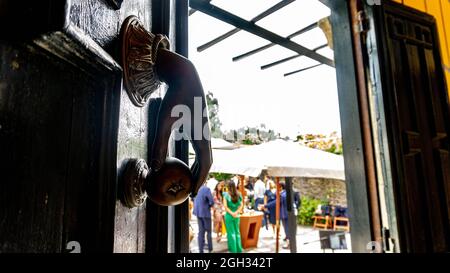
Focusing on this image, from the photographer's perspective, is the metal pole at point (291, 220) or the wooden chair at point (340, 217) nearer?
the metal pole at point (291, 220)

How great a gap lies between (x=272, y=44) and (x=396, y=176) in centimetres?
155

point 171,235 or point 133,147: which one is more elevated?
point 133,147

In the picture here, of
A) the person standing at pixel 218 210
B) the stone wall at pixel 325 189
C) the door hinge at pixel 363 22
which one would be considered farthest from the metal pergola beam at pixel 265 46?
the stone wall at pixel 325 189

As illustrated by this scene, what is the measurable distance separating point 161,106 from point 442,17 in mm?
2237

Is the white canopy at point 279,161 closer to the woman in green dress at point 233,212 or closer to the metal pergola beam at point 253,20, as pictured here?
the woman in green dress at point 233,212

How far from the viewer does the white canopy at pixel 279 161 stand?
4.08 metres

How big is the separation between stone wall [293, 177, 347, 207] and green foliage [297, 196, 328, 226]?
0.29 meters

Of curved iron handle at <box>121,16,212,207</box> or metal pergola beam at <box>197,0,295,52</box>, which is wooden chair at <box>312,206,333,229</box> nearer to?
metal pergola beam at <box>197,0,295,52</box>

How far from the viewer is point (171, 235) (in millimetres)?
645

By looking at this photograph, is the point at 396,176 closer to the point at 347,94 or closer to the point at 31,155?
the point at 347,94

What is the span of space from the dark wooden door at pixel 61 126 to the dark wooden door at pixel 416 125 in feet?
3.90

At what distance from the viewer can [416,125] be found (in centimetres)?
122
